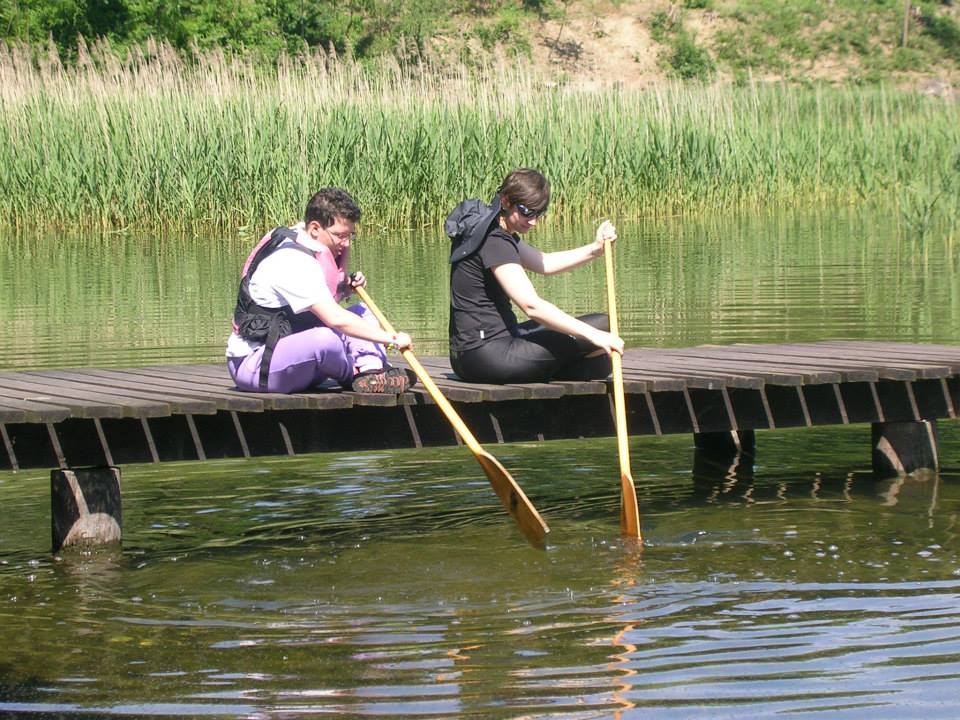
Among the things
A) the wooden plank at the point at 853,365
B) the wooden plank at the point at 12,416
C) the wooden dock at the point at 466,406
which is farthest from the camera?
the wooden plank at the point at 853,365

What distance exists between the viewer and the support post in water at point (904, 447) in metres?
8.24

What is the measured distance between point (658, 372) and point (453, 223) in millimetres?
1201

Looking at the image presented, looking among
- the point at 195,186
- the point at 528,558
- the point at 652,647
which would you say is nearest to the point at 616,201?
the point at 195,186

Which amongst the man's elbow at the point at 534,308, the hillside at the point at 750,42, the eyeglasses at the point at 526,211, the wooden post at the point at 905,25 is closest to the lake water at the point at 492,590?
the man's elbow at the point at 534,308

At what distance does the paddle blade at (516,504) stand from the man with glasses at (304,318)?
0.51 m

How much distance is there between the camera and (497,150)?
20.0 metres

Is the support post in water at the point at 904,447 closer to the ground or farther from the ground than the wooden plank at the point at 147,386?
closer to the ground

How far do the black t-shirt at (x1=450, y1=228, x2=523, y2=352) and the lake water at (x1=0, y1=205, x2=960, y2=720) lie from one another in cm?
82

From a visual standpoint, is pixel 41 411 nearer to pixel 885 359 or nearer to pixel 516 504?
pixel 516 504

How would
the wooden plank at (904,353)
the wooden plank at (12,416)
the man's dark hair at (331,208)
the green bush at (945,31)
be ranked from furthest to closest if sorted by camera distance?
the green bush at (945,31) → the wooden plank at (904,353) → the man's dark hair at (331,208) → the wooden plank at (12,416)

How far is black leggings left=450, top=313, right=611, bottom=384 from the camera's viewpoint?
737 cm

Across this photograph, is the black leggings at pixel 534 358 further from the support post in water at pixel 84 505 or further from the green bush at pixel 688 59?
the green bush at pixel 688 59

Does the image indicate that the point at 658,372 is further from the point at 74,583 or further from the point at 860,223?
the point at 860,223

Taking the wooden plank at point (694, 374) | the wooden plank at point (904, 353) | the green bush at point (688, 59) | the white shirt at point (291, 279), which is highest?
the green bush at point (688, 59)
